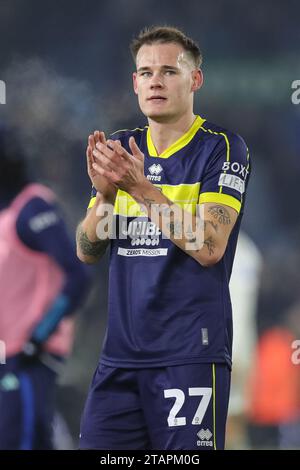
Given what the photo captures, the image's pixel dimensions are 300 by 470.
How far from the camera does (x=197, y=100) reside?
456 cm

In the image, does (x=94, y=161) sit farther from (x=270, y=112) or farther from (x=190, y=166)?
(x=270, y=112)

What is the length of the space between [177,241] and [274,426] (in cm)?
230

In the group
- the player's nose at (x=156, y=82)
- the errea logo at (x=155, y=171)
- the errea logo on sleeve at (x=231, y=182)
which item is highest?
the player's nose at (x=156, y=82)

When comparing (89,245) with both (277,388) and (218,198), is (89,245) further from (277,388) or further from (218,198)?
(277,388)

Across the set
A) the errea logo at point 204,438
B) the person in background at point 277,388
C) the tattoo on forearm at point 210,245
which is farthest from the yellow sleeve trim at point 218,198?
the person in background at point 277,388

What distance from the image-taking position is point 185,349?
7.97 feet

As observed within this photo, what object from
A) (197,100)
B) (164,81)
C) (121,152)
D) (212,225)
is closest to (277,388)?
(197,100)

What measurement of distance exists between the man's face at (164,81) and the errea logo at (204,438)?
95 centimetres

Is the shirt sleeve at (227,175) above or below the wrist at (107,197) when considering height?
above

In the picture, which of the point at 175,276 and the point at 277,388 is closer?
the point at 175,276

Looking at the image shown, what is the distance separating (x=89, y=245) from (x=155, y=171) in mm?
306

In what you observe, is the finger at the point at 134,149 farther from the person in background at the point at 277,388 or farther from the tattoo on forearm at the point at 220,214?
the person in background at the point at 277,388

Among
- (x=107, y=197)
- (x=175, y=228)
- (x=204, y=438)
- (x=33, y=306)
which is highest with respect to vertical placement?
(x=107, y=197)

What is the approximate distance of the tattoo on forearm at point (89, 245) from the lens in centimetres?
262
